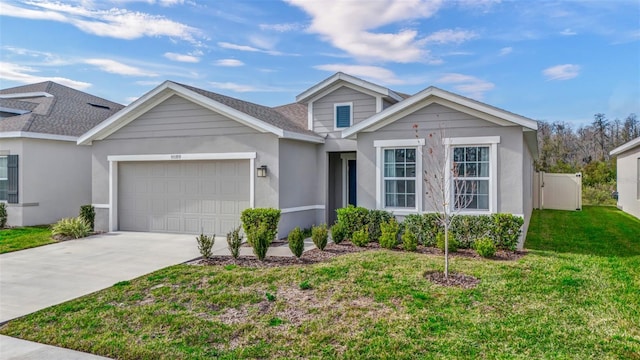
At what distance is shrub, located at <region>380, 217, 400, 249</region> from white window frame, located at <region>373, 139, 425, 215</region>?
2.58 feet

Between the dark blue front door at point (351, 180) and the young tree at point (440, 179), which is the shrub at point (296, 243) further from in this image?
the dark blue front door at point (351, 180)

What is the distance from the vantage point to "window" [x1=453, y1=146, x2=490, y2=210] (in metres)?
9.84

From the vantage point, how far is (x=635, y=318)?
5.21 m

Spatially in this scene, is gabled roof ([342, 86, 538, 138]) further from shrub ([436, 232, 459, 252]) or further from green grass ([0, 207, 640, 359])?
green grass ([0, 207, 640, 359])

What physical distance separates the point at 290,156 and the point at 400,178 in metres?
3.26

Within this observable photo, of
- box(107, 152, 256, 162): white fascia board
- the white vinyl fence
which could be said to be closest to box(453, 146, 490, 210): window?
box(107, 152, 256, 162): white fascia board

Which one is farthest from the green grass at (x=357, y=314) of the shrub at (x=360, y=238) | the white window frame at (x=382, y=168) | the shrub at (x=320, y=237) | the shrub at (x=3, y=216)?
the shrub at (x=3, y=216)

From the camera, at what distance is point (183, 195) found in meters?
12.6

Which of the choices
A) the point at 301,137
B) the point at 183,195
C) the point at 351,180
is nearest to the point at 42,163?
the point at 183,195

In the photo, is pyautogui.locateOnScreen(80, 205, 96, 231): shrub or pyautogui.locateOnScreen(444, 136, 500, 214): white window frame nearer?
pyautogui.locateOnScreen(444, 136, 500, 214): white window frame

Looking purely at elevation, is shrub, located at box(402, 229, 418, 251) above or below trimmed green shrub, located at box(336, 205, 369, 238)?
below

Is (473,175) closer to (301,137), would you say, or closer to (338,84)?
(301,137)

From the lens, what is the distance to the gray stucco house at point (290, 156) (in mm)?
9875

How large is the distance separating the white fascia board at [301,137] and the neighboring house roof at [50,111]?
8937 millimetres
